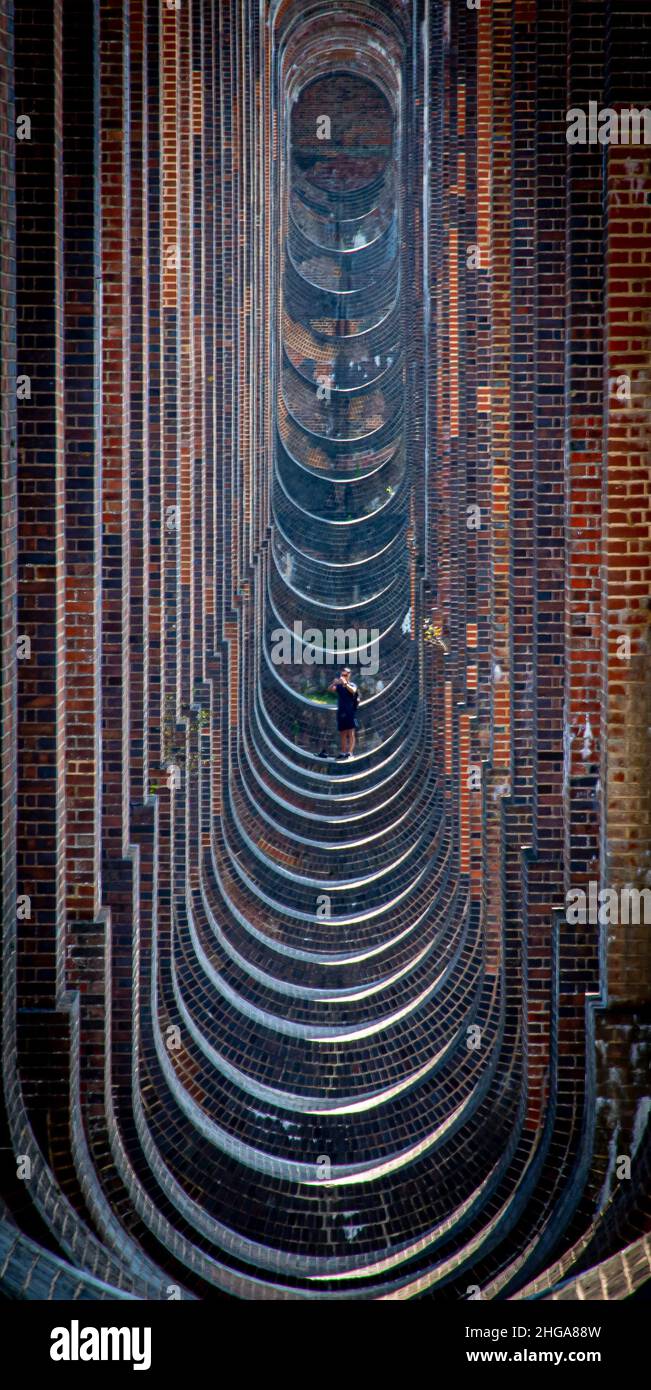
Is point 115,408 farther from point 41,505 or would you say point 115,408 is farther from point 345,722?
Answer: point 345,722

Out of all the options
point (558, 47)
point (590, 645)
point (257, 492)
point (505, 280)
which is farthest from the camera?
point (257, 492)

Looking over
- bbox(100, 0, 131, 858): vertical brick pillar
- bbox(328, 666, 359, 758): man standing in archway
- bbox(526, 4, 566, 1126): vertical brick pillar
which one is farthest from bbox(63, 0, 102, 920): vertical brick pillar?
bbox(328, 666, 359, 758): man standing in archway

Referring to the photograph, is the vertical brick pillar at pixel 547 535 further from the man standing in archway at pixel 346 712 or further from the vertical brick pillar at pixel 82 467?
the man standing in archway at pixel 346 712

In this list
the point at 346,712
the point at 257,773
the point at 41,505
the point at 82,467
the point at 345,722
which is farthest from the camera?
the point at 345,722

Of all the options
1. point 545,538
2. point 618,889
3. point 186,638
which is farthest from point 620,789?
point 186,638

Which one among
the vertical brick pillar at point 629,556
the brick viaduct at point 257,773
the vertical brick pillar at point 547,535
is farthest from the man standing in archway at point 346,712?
the vertical brick pillar at point 629,556

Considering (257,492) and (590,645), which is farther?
(257,492)

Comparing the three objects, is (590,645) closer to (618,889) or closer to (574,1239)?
(618,889)

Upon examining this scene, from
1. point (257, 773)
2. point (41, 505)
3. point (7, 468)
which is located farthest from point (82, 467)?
point (257, 773)

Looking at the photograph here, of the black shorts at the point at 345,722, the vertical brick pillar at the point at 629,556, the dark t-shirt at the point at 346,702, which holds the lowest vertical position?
the black shorts at the point at 345,722

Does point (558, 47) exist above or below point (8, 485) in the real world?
above

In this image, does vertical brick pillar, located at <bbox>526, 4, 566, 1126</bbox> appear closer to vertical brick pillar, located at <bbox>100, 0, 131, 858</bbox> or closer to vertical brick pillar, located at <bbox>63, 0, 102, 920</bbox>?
vertical brick pillar, located at <bbox>100, 0, 131, 858</bbox>
